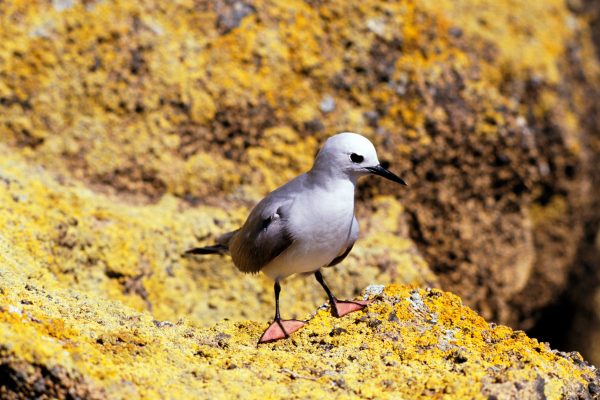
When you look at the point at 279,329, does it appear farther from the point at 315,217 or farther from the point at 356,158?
the point at 356,158

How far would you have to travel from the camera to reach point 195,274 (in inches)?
208

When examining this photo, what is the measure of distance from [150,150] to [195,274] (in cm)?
102

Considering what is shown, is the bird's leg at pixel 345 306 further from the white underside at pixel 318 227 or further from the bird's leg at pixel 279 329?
the white underside at pixel 318 227

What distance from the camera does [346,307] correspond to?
13.0 feet

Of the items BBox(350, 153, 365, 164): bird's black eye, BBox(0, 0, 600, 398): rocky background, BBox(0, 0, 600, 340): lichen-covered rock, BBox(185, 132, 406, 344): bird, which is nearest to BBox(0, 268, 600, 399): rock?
BBox(185, 132, 406, 344): bird

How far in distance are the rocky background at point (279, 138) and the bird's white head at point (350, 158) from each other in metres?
1.42

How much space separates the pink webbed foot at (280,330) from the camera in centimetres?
380

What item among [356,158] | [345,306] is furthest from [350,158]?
[345,306]

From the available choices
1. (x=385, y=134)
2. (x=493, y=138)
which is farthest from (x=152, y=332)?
(x=493, y=138)

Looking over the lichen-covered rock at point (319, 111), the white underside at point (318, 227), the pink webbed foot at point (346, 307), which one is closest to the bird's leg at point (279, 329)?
the pink webbed foot at point (346, 307)

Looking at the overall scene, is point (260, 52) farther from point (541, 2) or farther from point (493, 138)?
point (541, 2)

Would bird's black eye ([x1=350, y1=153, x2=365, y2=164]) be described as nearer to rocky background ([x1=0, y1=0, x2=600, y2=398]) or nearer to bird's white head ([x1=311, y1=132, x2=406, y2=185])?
bird's white head ([x1=311, y1=132, x2=406, y2=185])

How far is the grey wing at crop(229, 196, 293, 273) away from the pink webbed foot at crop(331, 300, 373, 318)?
0.42m

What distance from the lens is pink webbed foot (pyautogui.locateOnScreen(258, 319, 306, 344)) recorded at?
150 inches
